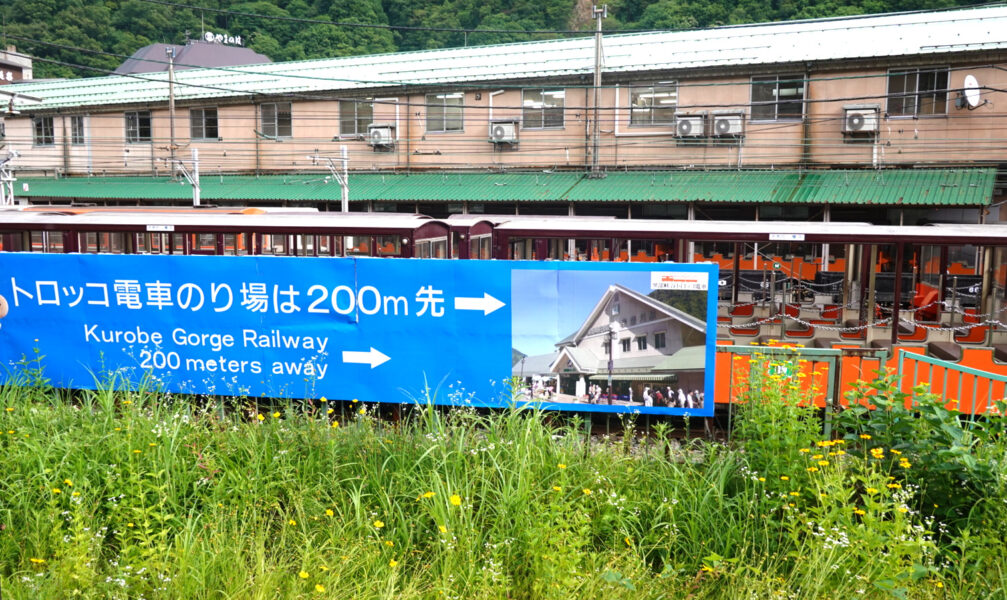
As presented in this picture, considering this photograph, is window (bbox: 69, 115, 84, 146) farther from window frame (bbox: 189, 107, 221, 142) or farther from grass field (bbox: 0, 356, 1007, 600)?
grass field (bbox: 0, 356, 1007, 600)

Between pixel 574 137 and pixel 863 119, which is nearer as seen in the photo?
pixel 863 119

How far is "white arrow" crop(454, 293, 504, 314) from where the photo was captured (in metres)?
8.88

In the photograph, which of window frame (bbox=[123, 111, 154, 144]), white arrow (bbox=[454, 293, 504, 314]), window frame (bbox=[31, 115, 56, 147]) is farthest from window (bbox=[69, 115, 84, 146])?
white arrow (bbox=[454, 293, 504, 314])

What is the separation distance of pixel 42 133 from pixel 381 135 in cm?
2066

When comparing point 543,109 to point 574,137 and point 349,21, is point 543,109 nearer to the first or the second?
point 574,137

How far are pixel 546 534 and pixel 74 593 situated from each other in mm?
2749

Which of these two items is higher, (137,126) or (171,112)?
(171,112)

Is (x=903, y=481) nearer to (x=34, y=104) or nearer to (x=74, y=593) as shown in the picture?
(x=74, y=593)

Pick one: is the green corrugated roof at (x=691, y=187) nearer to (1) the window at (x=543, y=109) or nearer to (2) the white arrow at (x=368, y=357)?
(1) the window at (x=543, y=109)

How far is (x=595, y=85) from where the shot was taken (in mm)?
26953

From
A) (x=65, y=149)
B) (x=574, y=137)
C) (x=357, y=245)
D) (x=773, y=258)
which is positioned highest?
(x=574, y=137)

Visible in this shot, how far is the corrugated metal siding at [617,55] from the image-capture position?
24484mm

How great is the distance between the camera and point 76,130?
128 feet

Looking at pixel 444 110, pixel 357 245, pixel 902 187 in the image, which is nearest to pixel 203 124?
pixel 444 110
